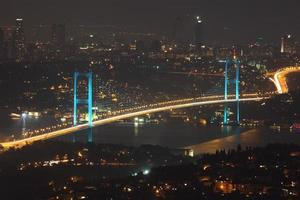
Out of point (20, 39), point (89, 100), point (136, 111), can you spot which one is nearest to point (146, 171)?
point (136, 111)

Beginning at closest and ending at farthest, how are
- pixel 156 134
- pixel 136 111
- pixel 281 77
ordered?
1. pixel 136 111
2. pixel 156 134
3. pixel 281 77

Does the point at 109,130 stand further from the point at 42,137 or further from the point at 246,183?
the point at 246,183

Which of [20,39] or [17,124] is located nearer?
[17,124]

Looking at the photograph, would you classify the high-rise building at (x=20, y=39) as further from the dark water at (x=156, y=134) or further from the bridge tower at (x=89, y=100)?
the dark water at (x=156, y=134)

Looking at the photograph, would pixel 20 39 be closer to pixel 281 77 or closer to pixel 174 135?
pixel 281 77

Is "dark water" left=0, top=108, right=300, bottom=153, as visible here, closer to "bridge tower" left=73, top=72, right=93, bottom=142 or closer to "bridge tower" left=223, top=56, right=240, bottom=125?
"bridge tower" left=73, top=72, right=93, bottom=142

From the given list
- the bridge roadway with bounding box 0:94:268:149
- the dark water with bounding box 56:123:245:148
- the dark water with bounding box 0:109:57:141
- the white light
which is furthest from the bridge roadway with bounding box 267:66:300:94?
the white light

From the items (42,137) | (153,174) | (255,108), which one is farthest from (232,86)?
(153,174)

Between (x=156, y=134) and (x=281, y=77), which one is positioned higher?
(x=281, y=77)

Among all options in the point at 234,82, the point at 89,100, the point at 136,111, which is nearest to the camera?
the point at 136,111
